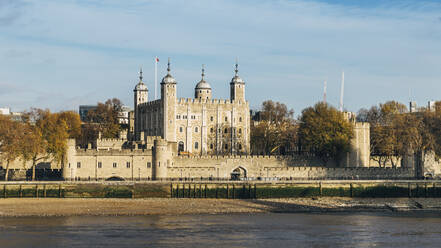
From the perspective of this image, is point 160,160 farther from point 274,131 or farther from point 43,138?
point 274,131

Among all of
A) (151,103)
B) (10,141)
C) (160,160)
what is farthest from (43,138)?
(151,103)

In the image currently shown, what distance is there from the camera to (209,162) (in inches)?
3538

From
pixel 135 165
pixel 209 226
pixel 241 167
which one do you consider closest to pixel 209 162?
pixel 241 167

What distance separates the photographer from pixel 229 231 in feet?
178

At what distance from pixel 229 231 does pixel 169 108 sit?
5129 cm

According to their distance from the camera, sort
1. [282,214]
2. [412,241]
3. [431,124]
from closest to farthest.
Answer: [412,241]
[282,214]
[431,124]

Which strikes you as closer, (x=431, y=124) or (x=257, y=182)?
(x=257, y=182)

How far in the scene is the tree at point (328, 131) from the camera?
9288 cm

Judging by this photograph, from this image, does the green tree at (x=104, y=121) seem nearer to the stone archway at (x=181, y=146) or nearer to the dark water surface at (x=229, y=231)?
the stone archway at (x=181, y=146)

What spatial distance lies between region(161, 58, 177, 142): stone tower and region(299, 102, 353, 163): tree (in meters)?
17.9

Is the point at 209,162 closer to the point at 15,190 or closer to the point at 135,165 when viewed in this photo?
the point at 135,165

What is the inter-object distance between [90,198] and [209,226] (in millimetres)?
19013

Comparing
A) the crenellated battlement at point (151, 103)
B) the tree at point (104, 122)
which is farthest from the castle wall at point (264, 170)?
the tree at point (104, 122)

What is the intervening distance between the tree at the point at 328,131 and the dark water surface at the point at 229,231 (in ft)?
93.7
